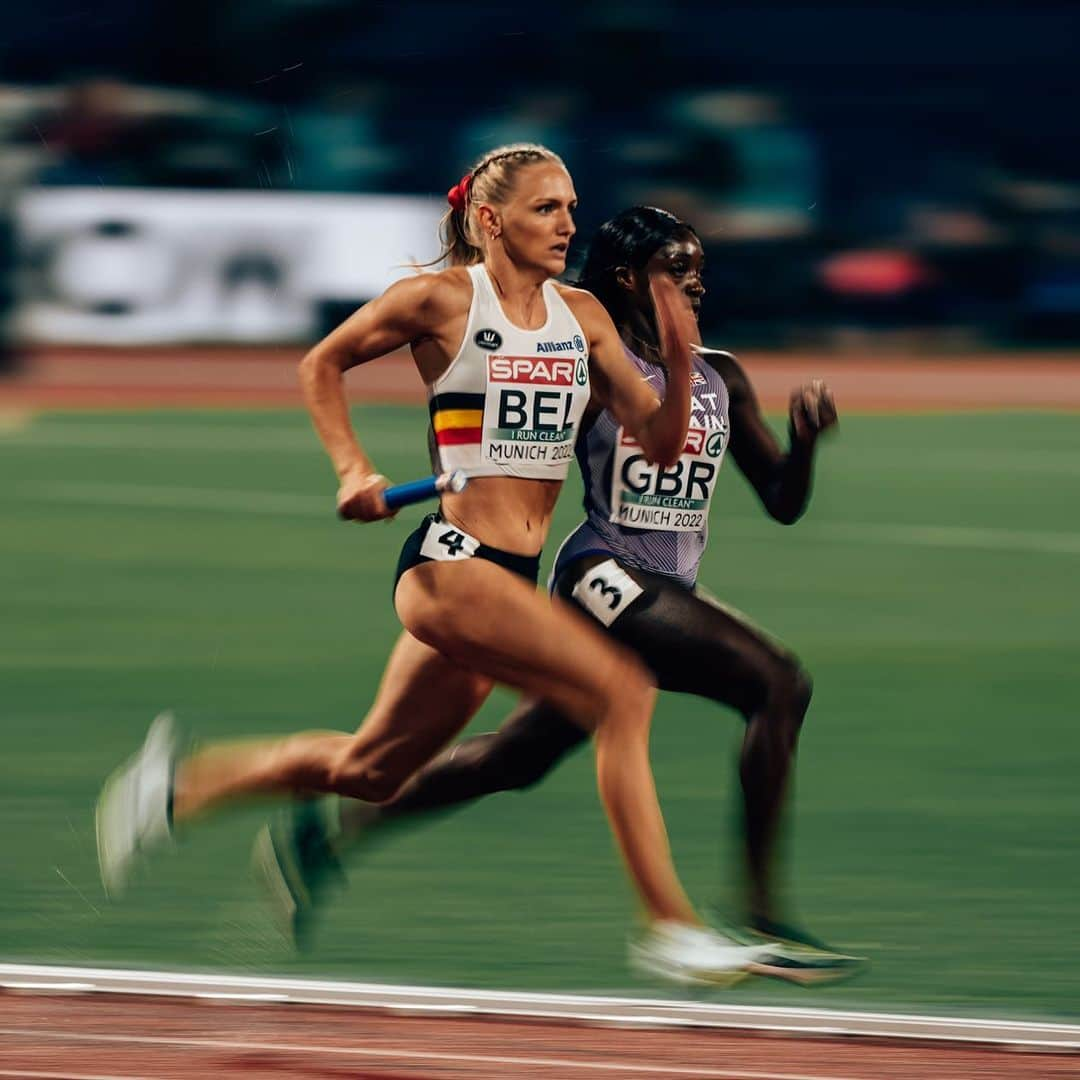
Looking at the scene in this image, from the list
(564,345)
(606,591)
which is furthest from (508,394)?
(606,591)

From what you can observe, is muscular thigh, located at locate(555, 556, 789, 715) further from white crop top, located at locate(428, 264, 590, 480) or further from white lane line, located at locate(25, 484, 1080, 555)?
white lane line, located at locate(25, 484, 1080, 555)

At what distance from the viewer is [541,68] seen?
3588cm

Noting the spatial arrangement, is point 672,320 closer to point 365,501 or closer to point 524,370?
point 524,370

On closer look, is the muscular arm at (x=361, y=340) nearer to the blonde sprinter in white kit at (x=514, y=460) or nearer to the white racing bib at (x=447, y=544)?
the blonde sprinter in white kit at (x=514, y=460)

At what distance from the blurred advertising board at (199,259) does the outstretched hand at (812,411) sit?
21.3m

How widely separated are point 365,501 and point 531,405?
1.60 ft

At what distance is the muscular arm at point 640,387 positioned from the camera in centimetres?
575

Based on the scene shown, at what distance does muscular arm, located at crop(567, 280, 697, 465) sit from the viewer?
575cm

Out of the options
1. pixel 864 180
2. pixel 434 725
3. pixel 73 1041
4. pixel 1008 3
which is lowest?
pixel 73 1041

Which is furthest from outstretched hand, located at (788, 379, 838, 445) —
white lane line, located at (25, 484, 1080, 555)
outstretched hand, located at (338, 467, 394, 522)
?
white lane line, located at (25, 484, 1080, 555)

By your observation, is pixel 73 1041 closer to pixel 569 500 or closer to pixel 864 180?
pixel 569 500

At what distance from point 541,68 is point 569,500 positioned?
763 inches

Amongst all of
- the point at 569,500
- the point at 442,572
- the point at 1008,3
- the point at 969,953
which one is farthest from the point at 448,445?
the point at 1008,3

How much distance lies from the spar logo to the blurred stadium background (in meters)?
1.30
